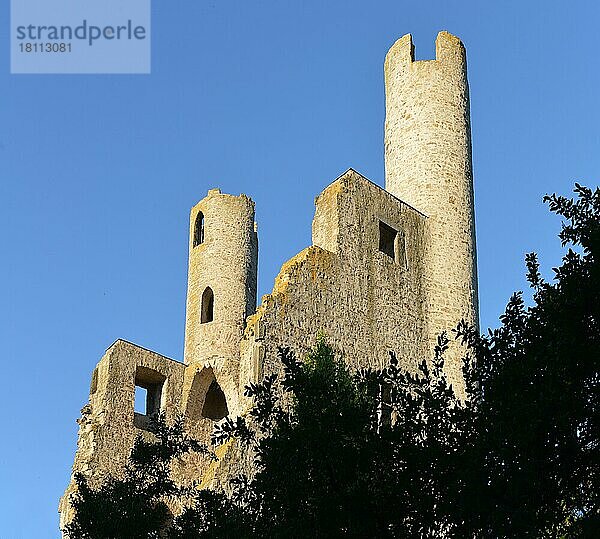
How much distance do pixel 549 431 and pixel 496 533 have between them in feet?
4.11

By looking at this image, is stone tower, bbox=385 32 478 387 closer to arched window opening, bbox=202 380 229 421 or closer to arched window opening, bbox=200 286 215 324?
arched window opening, bbox=200 286 215 324

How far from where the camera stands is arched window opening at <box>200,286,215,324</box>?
27609 millimetres

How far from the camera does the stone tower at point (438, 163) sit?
23156 mm

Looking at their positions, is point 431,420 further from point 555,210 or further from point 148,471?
point 148,471

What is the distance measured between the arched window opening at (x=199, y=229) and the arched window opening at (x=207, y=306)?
165 cm

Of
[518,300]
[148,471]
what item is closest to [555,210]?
[518,300]

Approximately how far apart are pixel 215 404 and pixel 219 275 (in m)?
3.30

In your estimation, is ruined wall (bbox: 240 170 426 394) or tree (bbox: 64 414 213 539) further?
ruined wall (bbox: 240 170 426 394)

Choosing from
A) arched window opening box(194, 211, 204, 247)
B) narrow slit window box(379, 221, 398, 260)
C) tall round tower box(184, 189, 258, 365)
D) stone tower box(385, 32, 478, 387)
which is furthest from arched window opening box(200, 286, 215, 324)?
narrow slit window box(379, 221, 398, 260)

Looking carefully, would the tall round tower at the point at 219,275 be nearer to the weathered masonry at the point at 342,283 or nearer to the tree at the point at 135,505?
the weathered masonry at the point at 342,283

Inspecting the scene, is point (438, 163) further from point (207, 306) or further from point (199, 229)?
point (199, 229)

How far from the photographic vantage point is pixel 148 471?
1650 cm

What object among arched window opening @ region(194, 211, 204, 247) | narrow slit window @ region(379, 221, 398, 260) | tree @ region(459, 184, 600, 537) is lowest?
tree @ region(459, 184, 600, 537)

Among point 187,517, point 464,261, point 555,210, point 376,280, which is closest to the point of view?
point 555,210
